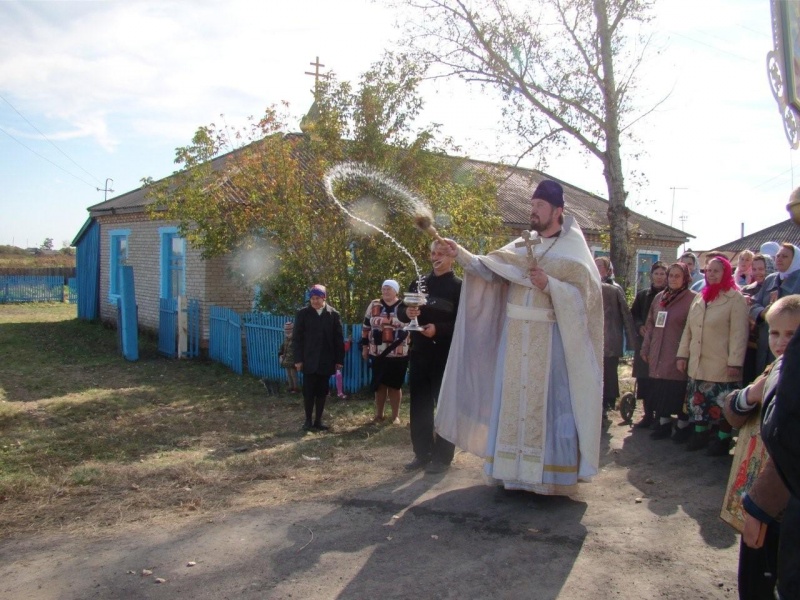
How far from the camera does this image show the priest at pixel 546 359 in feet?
16.7

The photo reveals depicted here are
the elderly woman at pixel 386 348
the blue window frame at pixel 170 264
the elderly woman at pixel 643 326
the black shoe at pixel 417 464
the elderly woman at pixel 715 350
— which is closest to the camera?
the black shoe at pixel 417 464

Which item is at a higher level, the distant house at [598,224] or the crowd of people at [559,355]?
the distant house at [598,224]

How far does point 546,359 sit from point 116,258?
17514mm

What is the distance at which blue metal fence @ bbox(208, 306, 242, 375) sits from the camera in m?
12.7

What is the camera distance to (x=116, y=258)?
2023 cm

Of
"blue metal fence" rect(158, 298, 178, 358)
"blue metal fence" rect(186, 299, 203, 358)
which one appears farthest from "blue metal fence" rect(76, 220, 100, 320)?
"blue metal fence" rect(186, 299, 203, 358)

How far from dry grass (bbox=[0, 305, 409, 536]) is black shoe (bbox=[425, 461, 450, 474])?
301mm

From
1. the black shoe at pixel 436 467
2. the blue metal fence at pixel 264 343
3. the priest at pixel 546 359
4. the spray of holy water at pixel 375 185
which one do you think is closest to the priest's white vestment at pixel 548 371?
the priest at pixel 546 359

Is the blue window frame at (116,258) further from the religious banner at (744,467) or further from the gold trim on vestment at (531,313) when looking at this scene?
the religious banner at (744,467)

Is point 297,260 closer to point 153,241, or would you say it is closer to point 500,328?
point 500,328

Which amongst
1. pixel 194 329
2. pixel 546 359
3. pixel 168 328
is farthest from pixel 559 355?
pixel 168 328

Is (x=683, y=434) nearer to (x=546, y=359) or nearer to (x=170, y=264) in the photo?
(x=546, y=359)

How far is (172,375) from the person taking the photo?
40.9 feet

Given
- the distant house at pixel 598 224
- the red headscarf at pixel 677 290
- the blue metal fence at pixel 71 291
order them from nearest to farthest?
the red headscarf at pixel 677 290
the distant house at pixel 598 224
the blue metal fence at pixel 71 291
